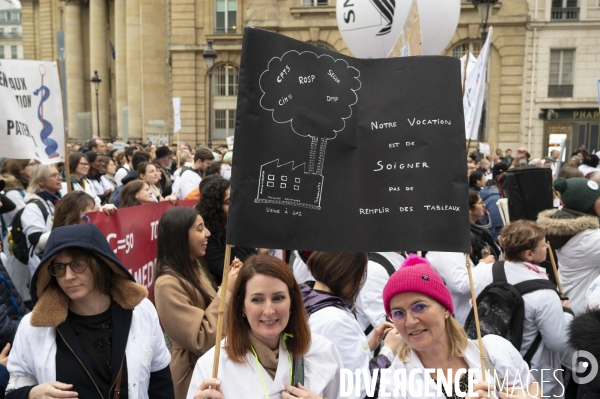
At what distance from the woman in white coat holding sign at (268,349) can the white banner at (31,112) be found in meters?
4.13

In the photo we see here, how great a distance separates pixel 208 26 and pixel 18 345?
33.1 m

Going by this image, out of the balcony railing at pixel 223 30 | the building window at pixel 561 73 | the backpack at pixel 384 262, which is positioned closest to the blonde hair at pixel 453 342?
the backpack at pixel 384 262

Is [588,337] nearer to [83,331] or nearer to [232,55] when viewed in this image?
[83,331]

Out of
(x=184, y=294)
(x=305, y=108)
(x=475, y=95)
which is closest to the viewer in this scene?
(x=305, y=108)

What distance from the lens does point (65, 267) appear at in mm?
2811

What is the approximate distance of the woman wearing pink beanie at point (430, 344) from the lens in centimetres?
249

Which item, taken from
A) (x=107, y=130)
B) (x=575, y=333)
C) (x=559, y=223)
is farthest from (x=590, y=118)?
(x=107, y=130)

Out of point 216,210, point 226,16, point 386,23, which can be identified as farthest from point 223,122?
point 216,210

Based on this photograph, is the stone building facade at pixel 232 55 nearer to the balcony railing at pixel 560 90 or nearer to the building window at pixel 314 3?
the building window at pixel 314 3

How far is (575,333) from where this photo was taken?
9.98 ft

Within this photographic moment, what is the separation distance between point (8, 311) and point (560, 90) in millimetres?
28976

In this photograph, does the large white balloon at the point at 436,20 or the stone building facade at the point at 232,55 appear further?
the stone building facade at the point at 232,55

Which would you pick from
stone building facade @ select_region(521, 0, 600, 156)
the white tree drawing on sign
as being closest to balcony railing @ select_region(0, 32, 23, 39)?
stone building facade @ select_region(521, 0, 600, 156)

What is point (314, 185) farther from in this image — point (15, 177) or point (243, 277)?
point (15, 177)
